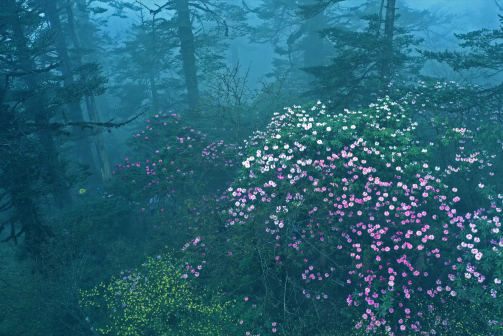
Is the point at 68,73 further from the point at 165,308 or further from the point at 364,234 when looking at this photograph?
the point at 364,234

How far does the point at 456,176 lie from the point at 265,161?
5347 millimetres

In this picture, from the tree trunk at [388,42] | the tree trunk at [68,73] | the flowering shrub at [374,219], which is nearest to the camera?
the flowering shrub at [374,219]

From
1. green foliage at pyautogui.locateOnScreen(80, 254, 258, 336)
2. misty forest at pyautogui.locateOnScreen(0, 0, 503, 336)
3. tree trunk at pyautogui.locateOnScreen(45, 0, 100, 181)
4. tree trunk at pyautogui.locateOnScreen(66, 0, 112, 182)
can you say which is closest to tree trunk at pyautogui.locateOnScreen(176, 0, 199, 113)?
tree trunk at pyautogui.locateOnScreen(66, 0, 112, 182)

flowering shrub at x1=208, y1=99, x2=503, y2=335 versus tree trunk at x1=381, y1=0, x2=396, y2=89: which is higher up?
tree trunk at x1=381, y1=0, x2=396, y2=89

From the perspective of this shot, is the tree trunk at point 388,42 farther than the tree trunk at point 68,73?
No

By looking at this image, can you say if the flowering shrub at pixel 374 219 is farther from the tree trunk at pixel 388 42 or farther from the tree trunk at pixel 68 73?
Result: the tree trunk at pixel 68 73

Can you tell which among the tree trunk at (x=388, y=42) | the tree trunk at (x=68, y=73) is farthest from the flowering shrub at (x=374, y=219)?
the tree trunk at (x=68, y=73)

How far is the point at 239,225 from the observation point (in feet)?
22.4

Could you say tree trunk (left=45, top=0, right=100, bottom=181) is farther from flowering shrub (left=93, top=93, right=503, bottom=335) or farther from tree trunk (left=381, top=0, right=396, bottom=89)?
tree trunk (left=381, top=0, right=396, bottom=89)

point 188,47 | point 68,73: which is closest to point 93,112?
point 68,73

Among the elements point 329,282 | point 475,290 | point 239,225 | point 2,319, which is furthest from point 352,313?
Result: point 2,319

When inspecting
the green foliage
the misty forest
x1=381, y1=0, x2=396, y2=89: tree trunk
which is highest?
x1=381, y1=0, x2=396, y2=89: tree trunk

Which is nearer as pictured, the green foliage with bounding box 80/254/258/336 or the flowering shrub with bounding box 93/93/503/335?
the flowering shrub with bounding box 93/93/503/335

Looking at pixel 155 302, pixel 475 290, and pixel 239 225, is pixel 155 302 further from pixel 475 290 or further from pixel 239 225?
pixel 475 290
